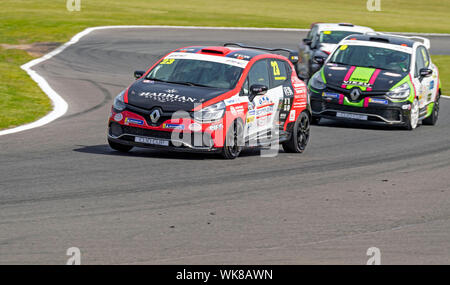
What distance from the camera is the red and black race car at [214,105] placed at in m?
12.6

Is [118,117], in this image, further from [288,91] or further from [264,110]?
[288,91]

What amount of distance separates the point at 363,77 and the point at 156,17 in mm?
31218

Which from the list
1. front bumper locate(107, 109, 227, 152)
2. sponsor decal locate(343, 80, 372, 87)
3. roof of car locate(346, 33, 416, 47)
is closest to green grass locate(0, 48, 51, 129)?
front bumper locate(107, 109, 227, 152)

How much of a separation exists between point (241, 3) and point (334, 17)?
8.69m

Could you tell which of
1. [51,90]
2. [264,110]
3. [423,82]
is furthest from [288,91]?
[51,90]

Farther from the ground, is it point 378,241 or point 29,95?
point 378,241

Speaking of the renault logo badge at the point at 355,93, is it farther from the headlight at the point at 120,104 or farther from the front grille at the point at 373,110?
the headlight at the point at 120,104

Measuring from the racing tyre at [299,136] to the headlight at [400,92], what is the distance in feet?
12.9

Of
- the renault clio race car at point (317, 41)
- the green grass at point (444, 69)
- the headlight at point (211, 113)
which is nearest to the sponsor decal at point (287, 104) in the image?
the headlight at point (211, 113)

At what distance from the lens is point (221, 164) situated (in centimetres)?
1262

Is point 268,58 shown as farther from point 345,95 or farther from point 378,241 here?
point 378,241

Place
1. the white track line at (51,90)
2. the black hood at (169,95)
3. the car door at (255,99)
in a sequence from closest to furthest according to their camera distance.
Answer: the black hood at (169,95) < the car door at (255,99) < the white track line at (51,90)

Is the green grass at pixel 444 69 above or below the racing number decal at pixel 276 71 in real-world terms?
below
